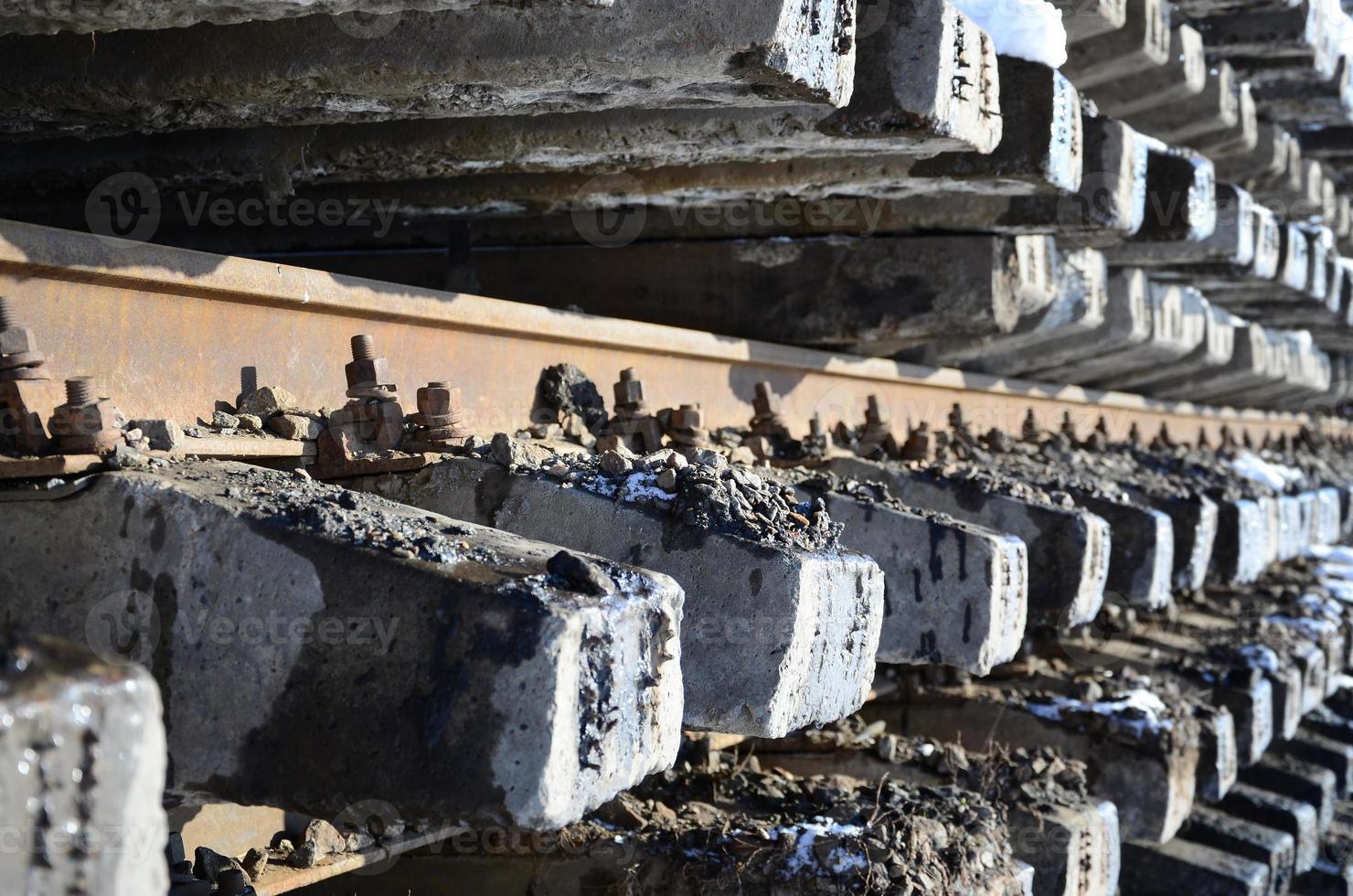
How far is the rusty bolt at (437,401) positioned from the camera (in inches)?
136

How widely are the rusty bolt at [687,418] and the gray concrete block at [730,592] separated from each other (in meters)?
1.27

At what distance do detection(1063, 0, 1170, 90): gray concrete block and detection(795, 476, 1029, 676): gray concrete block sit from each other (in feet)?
13.6

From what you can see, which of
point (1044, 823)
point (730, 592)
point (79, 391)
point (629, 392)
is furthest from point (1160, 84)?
point (79, 391)

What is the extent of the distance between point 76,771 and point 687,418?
3.01 m

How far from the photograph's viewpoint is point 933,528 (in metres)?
4.24

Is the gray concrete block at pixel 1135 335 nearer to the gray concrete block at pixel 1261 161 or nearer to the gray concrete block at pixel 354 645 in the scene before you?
the gray concrete block at pixel 1261 161

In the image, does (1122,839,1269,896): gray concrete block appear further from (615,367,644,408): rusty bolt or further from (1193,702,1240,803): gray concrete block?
(615,367,644,408): rusty bolt

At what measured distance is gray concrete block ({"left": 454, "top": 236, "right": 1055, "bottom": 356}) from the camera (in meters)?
6.13

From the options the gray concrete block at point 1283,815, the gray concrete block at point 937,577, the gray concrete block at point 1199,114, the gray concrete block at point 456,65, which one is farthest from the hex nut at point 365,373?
the gray concrete block at point 1283,815

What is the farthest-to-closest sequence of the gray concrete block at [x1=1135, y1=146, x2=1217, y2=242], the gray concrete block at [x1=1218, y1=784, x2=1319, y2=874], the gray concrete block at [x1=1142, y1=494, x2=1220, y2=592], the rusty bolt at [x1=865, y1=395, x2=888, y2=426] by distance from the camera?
the gray concrete block at [x1=1218, y1=784, x2=1319, y2=874]
the gray concrete block at [x1=1135, y1=146, x2=1217, y2=242]
the gray concrete block at [x1=1142, y1=494, x2=1220, y2=592]
the rusty bolt at [x1=865, y1=395, x2=888, y2=426]

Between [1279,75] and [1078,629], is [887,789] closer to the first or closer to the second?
[1078,629]

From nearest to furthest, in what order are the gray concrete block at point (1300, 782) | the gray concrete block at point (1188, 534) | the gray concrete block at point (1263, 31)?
the gray concrete block at point (1188, 534)
the gray concrete block at point (1263, 31)
the gray concrete block at point (1300, 782)

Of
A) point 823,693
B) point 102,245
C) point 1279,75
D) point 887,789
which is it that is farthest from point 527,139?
point 1279,75

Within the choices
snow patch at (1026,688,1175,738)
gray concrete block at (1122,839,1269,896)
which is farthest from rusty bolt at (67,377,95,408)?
gray concrete block at (1122,839,1269,896)
